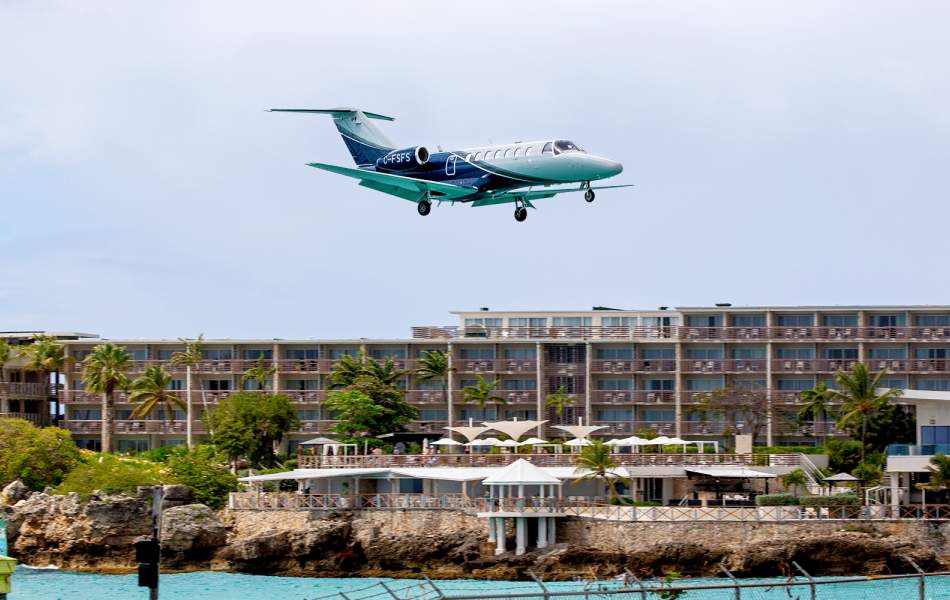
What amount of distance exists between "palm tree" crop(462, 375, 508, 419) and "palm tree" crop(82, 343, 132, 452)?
21.8 metres

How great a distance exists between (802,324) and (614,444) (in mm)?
29191

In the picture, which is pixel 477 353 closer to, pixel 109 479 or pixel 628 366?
pixel 628 366

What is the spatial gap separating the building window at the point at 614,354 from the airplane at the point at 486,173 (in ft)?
169

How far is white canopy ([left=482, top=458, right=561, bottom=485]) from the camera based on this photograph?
237ft

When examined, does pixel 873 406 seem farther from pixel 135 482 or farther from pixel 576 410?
pixel 135 482

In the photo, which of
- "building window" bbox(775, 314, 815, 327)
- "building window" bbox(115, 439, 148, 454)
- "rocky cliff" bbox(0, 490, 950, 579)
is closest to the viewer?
"rocky cliff" bbox(0, 490, 950, 579)

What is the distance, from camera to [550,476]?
240ft

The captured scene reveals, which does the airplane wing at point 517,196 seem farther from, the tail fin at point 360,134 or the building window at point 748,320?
the building window at point 748,320

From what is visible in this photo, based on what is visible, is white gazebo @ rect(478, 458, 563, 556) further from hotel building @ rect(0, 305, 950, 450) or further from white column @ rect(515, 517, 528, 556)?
hotel building @ rect(0, 305, 950, 450)

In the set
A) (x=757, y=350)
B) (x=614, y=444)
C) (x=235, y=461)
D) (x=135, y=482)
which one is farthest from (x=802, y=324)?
(x=135, y=482)

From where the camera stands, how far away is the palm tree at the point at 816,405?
99.9m

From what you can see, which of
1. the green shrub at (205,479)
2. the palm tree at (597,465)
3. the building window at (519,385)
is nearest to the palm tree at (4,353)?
the green shrub at (205,479)

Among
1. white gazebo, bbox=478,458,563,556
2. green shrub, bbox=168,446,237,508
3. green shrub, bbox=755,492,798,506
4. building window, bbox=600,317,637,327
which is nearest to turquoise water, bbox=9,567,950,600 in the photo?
white gazebo, bbox=478,458,563,556

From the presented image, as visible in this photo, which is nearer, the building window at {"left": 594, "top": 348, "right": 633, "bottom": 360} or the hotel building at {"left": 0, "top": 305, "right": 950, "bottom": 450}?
the hotel building at {"left": 0, "top": 305, "right": 950, "bottom": 450}
